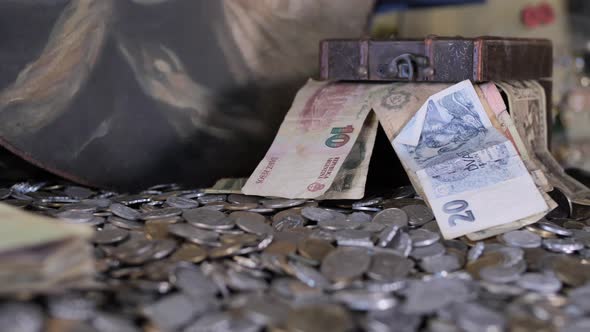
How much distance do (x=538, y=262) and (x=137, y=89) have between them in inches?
46.4

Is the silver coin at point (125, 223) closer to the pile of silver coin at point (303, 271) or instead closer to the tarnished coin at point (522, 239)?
the pile of silver coin at point (303, 271)

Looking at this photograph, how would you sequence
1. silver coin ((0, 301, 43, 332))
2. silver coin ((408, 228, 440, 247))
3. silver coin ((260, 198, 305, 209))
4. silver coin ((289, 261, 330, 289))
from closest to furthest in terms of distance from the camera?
silver coin ((0, 301, 43, 332))
silver coin ((289, 261, 330, 289))
silver coin ((408, 228, 440, 247))
silver coin ((260, 198, 305, 209))

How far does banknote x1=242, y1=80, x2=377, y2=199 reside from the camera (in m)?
1.78

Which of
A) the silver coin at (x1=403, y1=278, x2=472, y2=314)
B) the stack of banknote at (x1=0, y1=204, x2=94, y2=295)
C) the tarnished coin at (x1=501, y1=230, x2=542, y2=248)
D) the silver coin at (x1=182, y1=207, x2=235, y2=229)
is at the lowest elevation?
the tarnished coin at (x1=501, y1=230, x2=542, y2=248)

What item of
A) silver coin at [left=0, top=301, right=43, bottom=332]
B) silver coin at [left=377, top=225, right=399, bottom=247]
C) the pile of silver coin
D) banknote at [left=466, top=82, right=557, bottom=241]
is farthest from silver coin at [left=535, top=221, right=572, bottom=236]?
silver coin at [left=0, top=301, right=43, bottom=332]

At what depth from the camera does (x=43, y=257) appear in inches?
43.4

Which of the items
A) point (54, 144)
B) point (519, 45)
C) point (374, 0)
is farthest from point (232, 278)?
point (374, 0)

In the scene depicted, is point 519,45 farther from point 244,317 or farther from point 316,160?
point 244,317

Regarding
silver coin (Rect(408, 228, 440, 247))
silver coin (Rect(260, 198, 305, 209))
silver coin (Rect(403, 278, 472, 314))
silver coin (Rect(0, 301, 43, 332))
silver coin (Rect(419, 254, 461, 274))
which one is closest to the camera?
silver coin (Rect(0, 301, 43, 332))

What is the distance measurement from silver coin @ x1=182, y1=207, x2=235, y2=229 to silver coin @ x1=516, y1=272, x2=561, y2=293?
23.7 inches

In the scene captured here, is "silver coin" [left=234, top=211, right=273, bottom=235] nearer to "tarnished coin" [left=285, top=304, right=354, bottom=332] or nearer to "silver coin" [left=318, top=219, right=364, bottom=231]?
"silver coin" [left=318, top=219, right=364, bottom=231]

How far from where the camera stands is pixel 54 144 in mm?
1947

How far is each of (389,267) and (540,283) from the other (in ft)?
0.88

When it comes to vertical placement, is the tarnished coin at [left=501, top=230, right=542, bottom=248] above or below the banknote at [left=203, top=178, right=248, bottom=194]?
below
